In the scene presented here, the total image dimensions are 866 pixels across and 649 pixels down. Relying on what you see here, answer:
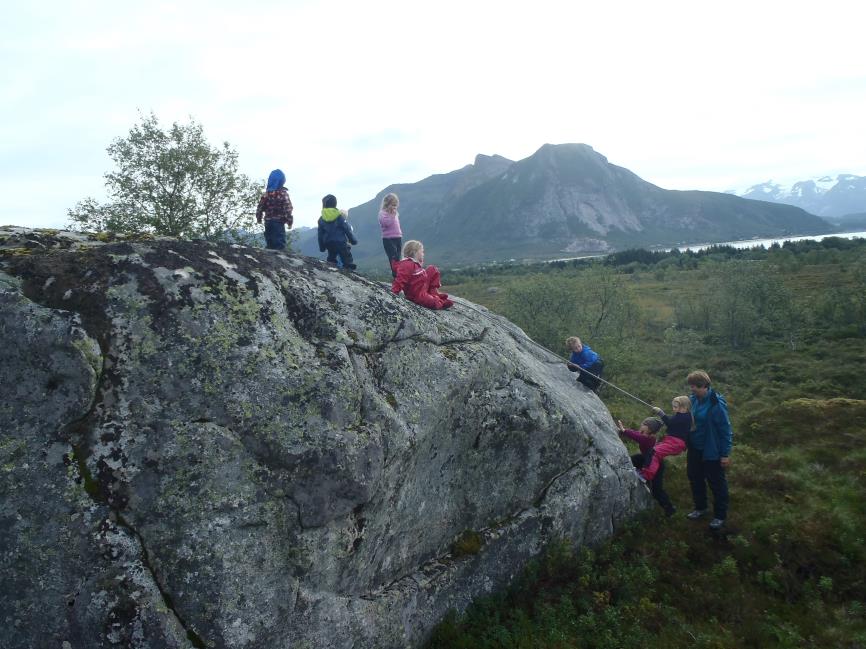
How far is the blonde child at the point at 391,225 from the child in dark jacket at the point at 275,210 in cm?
288

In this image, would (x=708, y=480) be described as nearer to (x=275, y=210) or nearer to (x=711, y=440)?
(x=711, y=440)

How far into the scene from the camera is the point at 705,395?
11.1 metres

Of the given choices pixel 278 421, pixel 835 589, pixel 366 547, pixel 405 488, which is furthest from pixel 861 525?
pixel 278 421

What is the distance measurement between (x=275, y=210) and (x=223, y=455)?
23.6 ft

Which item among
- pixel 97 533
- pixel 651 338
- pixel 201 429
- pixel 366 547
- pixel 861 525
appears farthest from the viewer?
pixel 651 338

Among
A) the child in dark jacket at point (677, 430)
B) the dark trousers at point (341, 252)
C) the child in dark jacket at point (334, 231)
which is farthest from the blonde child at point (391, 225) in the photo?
the child in dark jacket at point (677, 430)

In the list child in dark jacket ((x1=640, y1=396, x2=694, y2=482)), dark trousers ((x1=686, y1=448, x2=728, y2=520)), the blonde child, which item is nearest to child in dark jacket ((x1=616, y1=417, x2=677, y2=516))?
child in dark jacket ((x1=640, y1=396, x2=694, y2=482))

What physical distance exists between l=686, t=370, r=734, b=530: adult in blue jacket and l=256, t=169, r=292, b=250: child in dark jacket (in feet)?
33.5

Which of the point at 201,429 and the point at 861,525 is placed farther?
the point at 861,525

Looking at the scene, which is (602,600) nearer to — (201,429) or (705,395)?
(705,395)

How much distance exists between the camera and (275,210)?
11914mm

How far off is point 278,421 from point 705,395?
9448 millimetres

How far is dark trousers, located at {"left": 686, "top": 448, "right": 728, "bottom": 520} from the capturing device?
439 inches

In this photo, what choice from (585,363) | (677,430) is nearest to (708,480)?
(677,430)
